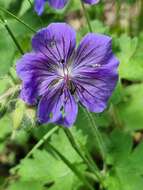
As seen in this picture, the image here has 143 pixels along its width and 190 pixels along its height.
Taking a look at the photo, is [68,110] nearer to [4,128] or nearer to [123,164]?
[123,164]

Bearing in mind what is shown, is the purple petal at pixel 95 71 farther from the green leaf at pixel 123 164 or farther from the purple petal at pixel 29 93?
the green leaf at pixel 123 164

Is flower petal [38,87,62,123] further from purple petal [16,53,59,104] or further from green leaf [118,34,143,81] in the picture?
green leaf [118,34,143,81]

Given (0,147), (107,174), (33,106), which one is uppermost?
(33,106)

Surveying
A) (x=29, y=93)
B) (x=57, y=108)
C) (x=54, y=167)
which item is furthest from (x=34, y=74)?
(x=54, y=167)

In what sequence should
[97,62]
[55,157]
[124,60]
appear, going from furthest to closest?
[55,157], [124,60], [97,62]

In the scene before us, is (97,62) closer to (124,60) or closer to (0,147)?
(124,60)

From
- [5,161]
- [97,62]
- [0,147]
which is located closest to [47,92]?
[97,62]
